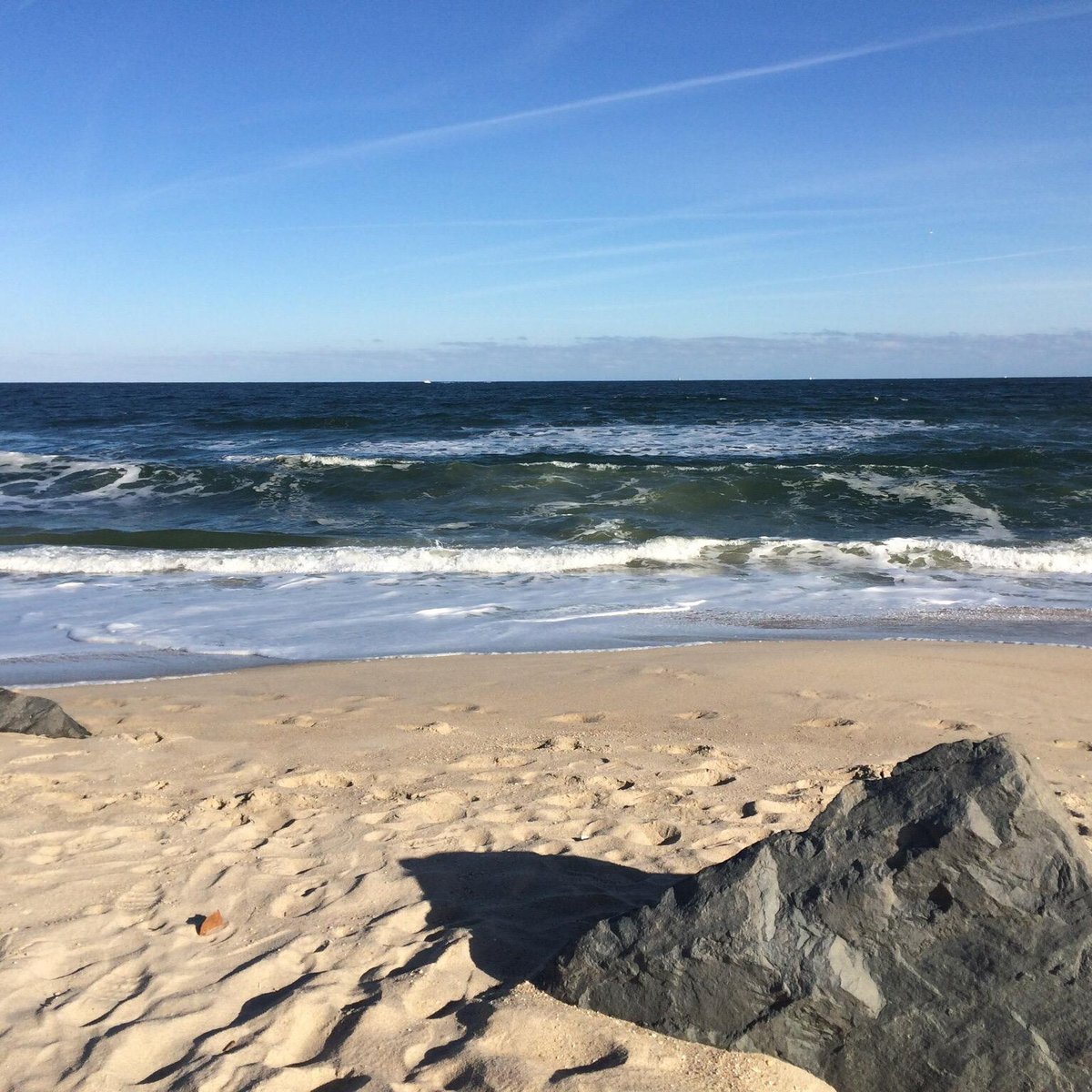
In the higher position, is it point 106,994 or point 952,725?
point 106,994

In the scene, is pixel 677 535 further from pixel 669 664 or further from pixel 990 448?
pixel 990 448

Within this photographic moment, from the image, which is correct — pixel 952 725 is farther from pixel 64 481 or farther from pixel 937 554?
pixel 64 481

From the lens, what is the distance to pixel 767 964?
7.73ft

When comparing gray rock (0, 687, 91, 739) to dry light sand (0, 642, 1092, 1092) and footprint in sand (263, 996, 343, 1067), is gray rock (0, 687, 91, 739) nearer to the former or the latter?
dry light sand (0, 642, 1092, 1092)

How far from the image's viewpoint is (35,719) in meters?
5.09

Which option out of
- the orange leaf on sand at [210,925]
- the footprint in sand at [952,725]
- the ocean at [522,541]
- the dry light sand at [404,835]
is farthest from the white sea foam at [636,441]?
the orange leaf on sand at [210,925]

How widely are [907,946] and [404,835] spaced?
2057 mm

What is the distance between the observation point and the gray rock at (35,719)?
508 cm

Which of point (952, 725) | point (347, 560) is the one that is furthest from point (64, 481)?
point (952, 725)

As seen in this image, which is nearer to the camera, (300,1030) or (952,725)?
(300,1030)

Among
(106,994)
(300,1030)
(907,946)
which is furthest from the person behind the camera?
(106,994)

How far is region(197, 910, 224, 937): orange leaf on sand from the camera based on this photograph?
10.2 feet

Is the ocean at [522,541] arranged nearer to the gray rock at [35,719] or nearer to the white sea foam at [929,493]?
the white sea foam at [929,493]

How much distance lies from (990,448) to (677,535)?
11.5 m
